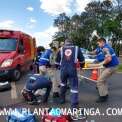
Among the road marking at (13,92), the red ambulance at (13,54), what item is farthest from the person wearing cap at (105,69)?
the red ambulance at (13,54)

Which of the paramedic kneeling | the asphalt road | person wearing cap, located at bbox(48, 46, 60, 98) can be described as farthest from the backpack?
person wearing cap, located at bbox(48, 46, 60, 98)

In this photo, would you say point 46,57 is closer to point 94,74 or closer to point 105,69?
point 105,69

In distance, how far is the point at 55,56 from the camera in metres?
13.1

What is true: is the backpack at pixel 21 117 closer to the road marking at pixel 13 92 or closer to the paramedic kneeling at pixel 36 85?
the paramedic kneeling at pixel 36 85

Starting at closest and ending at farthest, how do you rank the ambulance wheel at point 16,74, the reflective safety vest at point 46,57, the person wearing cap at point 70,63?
1. the person wearing cap at point 70,63
2. the reflective safety vest at point 46,57
3. the ambulance wheel at point 16,74

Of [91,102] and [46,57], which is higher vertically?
[46,57]

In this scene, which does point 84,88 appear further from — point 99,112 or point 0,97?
point 99,112

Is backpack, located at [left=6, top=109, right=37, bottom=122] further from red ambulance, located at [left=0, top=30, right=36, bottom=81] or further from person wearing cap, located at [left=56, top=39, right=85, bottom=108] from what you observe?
red ambulance, located at [left=0, top=30, right=36, bottom=81]

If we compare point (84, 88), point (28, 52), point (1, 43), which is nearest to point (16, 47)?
point (1, 43)

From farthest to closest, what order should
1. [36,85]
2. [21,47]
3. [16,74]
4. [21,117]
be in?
[21,47]
[16,74]
[36,85]
[21,117]

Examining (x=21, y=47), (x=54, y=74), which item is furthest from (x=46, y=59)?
(x=21, y=47)

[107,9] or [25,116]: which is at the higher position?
[107,9]

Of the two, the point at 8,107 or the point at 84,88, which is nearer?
the point at 8,107

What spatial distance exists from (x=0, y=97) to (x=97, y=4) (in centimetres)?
9406
